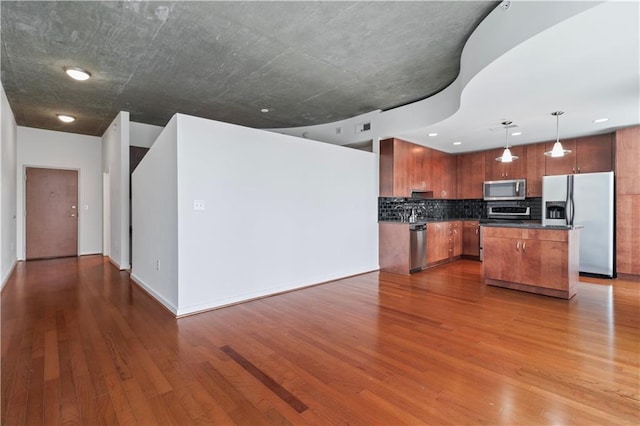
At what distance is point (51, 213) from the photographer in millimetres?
6988

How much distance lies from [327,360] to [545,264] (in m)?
3.38

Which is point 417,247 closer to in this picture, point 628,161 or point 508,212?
point 508,212

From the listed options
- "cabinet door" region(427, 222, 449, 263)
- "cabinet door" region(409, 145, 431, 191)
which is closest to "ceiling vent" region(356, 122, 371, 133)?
"cabinet door" region(409, 145, 431, 191)

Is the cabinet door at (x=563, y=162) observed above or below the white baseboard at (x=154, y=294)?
above

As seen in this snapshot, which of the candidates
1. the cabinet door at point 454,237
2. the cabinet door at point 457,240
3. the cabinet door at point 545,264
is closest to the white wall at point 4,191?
the cabinet door at point 545,264

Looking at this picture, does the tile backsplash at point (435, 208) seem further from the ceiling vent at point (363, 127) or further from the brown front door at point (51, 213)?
the brown front door at point (51, 213)

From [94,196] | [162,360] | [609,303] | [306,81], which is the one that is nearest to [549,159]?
[609,303]

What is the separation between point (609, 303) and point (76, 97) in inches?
319

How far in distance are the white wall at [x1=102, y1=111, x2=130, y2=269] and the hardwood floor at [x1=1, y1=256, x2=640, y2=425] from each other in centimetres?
180

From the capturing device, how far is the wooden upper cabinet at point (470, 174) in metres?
6.95

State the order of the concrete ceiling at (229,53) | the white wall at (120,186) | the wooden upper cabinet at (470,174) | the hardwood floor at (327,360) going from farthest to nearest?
the wooden upper cabinet at (470,174), the white wall at (120,186), the concrete ceiling at (229,53), the hardwood floor at (327,360)

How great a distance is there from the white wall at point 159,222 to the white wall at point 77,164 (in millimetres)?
3612

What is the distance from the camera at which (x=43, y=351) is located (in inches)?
97.2

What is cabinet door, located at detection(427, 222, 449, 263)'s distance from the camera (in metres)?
5.81
